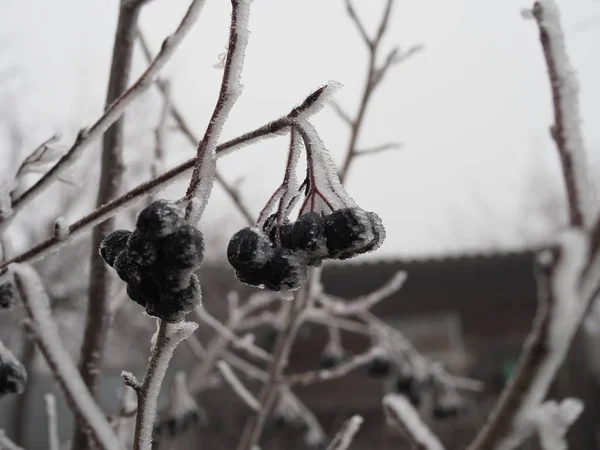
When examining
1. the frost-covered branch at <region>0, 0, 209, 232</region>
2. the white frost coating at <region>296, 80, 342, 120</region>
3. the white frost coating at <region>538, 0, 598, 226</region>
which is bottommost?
the white frost coating at <region>538, 0, 598, 226</region>

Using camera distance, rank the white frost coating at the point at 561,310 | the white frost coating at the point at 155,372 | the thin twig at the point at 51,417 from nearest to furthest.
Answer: the white frost coating at the point at 561,310
the white frost coating at the point at 155,372
the thin twig at the point at 51,417

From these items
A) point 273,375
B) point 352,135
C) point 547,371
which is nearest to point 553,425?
point 547,371

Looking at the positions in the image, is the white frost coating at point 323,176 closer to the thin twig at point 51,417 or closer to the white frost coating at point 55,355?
the white frost coating at point 55,355

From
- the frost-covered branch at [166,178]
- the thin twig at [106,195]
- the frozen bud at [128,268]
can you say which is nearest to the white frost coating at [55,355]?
the frost-covered branch at [166,178]

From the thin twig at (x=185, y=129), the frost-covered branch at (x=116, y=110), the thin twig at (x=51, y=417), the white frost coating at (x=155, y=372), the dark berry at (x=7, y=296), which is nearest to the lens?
the white frost coating at (x=155, y=372)

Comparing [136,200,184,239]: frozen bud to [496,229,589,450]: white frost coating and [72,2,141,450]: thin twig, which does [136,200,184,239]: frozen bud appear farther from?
[72,2,141,450]: thin twig

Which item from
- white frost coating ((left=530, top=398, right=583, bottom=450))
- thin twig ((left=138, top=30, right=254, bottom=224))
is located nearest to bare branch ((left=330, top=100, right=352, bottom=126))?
thin twig ((left=138, top=30, right=254, bottom=224))

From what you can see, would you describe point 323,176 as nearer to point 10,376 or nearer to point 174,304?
point 174,304
